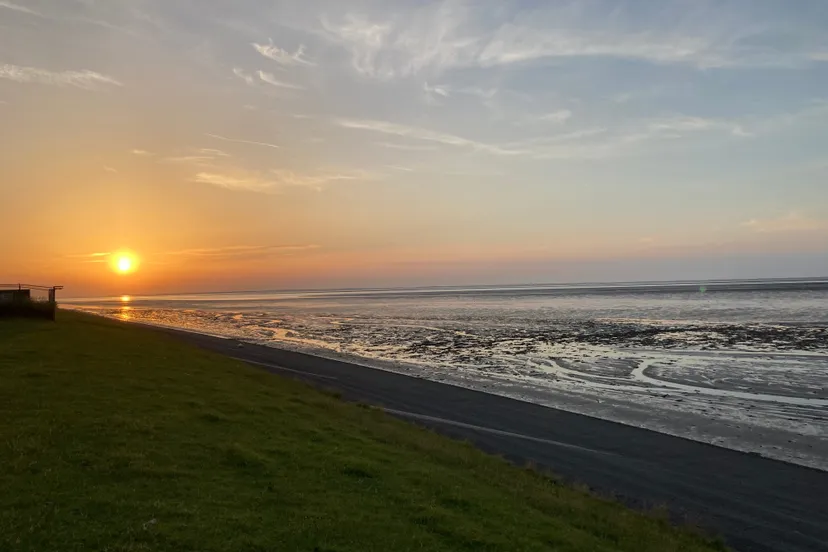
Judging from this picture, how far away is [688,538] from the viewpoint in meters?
13.9

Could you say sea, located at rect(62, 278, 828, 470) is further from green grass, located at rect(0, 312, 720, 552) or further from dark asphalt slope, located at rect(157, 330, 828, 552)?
green grass, located at rect(0, 312, 720, 552)

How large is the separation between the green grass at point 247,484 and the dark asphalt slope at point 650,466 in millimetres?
2292

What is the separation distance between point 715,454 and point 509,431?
7920 millimetres

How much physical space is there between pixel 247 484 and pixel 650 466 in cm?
1450

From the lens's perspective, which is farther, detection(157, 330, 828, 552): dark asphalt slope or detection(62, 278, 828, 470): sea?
detection(62, 278, 828, 470): sea

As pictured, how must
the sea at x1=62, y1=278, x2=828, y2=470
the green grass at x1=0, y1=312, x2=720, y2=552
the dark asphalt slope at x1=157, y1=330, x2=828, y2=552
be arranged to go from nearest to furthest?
the green grass at x1=0, y1=312, x2=720, y2=552, the dark asphalt slope at x1=157, y1=330, x2=828, y2=552, the sea at x1=62, y1=278, x2=828, y2=470

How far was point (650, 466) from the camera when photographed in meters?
19.8

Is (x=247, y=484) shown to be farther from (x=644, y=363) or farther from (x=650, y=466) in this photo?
(x=644, y=363)

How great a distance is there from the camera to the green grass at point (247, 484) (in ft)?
32.1

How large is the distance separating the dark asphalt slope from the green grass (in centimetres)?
229

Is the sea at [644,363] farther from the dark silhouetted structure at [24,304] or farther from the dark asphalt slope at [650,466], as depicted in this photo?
the dark silhouetted structure at [24,304]

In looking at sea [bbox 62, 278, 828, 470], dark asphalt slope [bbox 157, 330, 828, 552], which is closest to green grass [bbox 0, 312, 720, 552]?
dark asphalt slope [bbox 157, 330, 828, 552]

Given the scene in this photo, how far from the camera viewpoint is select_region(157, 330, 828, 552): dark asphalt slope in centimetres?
1541

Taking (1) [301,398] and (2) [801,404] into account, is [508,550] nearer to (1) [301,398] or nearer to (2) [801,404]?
(1) [301,398]
